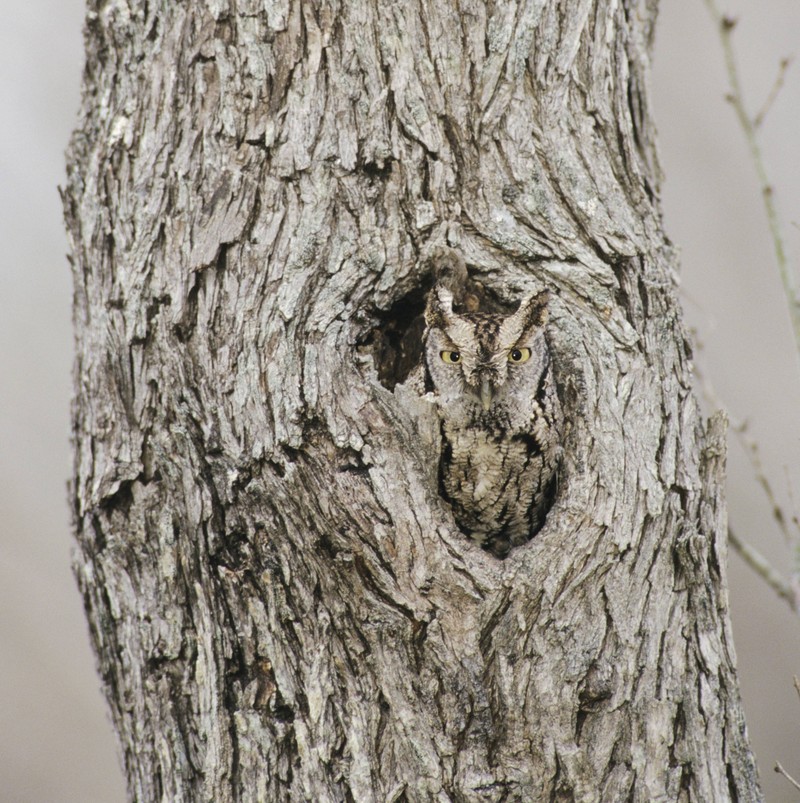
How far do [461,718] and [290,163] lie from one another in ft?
4.74

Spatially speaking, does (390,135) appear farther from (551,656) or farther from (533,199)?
(551,656)

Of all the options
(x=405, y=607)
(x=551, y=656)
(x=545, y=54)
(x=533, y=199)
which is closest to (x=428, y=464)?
(x=405, y=607)

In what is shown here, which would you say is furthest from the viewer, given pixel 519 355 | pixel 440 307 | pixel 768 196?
pixel 768 196

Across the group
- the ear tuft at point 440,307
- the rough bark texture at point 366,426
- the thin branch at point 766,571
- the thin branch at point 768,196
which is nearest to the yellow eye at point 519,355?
the rough bark texture at point 366,426

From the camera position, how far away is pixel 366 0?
2363 millimetres

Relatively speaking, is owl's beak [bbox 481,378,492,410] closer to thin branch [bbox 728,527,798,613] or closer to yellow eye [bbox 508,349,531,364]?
yellow eye [bbox 508,349,531,364]

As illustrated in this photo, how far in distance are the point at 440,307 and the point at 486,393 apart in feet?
0.99

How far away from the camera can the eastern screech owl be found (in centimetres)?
235

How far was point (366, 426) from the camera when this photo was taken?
2.12 meters

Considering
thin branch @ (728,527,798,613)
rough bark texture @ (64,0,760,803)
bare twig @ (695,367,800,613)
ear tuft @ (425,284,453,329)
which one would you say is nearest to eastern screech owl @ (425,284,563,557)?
ear tuft @ (425,284,453,329)

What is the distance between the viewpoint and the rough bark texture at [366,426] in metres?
2.06

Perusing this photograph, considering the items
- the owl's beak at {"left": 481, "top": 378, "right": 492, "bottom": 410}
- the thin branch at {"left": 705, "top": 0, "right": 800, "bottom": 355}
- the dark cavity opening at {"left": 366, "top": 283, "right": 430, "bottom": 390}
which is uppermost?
the thin branch at {"left": 705, "top": 0, "right": 800, "bottom": 355}

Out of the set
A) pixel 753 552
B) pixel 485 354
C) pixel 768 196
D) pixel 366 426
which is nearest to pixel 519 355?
pixel 485 354

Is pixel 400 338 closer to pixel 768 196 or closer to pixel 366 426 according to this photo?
pixel 366 426
